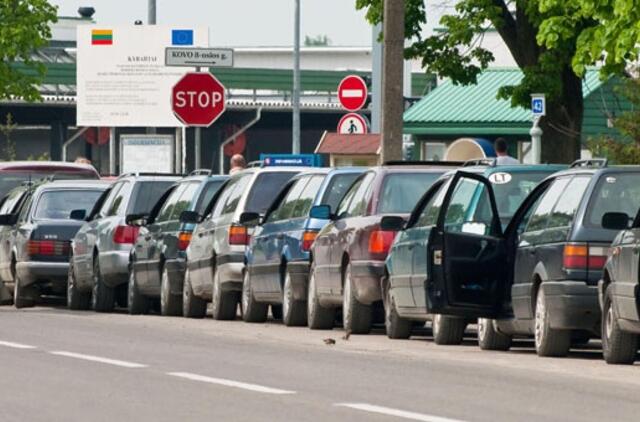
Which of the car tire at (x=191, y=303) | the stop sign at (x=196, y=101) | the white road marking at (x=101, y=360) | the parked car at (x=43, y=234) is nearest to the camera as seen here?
the white road marking at (x=101, y=360)

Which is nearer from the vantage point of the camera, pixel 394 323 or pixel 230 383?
pixel 230 383

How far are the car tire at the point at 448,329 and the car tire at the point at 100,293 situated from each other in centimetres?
972

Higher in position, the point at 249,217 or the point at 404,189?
the point at 404,189

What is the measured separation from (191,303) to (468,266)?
8.52 meters

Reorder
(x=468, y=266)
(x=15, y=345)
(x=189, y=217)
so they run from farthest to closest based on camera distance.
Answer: (x=189, y=217)
(x=15, y=345)
(x=468, y=266)

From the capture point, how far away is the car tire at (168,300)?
27.9 m

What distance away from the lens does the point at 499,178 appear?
2012 cm

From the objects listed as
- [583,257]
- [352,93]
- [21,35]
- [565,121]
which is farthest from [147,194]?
[21,35]

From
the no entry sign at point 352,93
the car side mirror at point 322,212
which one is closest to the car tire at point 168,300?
the car side mirror at point 322,212

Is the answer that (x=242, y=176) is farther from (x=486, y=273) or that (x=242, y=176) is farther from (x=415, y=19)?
(x=415, y=19)

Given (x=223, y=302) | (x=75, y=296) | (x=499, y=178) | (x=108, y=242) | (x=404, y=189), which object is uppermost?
(x=499, y=178)

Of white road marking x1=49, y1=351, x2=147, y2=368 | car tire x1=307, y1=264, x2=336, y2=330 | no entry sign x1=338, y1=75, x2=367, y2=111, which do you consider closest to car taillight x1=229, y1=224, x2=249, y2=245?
car tire x1=307, y1=264, x2=336, y2=330

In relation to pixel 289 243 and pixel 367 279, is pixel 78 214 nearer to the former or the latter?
pixel 289 243

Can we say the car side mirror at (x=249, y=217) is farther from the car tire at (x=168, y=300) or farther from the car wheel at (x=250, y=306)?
the car tire at (x=168, y=300)
